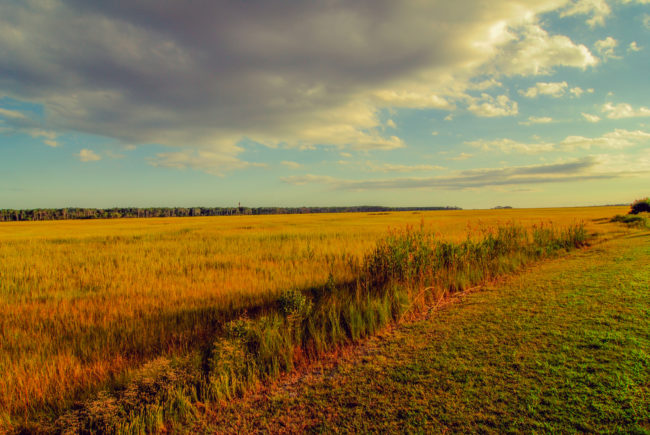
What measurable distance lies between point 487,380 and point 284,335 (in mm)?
2439

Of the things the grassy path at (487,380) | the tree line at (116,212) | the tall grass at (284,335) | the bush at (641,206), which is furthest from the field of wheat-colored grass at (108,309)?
the tree line at (116,212)

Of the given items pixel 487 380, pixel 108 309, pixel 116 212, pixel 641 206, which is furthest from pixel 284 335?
pixel 116 212

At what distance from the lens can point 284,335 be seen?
389cm

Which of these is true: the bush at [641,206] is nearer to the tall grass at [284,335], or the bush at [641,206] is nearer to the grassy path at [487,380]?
the tall grass at [284,335]

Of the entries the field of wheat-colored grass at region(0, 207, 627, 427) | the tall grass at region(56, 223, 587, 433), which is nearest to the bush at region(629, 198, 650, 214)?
the tall grass at region(56, 223, 587, 433)

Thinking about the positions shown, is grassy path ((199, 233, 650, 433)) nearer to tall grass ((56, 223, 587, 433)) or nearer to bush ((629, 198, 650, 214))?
tall grass ((56, 223, 587, 433))

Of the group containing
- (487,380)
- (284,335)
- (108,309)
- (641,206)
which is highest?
(641,206)

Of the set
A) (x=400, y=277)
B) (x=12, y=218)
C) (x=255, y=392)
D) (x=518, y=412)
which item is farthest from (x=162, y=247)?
(x=12, y=218)

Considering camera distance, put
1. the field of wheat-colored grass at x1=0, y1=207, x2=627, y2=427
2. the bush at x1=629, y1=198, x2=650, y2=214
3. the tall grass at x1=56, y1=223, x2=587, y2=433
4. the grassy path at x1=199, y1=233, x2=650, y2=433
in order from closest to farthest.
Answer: the grassy path at x1=199, y1=233, x2=650, y2=433, the tall grass at x1=56, y1=223, x2=587, y2=433, the field of wheat-colored grass at x1=0, y1=207, x2=627, y2=427, the bush at x1=629, y1=198, x2=650, y2=214

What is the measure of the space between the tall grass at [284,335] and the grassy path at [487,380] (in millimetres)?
400

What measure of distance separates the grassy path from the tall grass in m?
0.40

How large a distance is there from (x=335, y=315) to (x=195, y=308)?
3313mm

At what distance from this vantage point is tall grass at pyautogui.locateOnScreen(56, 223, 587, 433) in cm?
270

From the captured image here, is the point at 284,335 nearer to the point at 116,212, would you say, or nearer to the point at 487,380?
the point at 487,380
